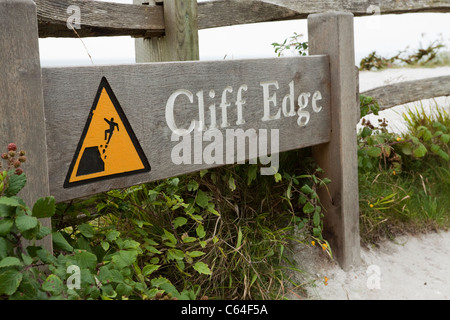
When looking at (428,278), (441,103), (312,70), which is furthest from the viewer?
(441,103)

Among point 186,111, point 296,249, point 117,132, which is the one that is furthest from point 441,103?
point 117,132

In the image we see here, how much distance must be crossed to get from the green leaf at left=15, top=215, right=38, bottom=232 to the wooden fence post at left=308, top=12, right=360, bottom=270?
179 cm

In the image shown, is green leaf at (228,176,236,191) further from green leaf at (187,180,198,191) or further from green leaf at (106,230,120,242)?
green leaf at (106,230,120,242)

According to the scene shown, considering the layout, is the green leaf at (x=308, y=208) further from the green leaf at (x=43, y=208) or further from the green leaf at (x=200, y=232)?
the green leaf at (x=43, y=208)

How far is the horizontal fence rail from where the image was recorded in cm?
284

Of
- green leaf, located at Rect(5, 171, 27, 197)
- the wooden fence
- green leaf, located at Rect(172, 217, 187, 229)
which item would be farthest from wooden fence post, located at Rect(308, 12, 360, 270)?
green leaf, located at Rect(5, 171, 27, 197)

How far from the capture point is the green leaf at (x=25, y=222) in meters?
1.53

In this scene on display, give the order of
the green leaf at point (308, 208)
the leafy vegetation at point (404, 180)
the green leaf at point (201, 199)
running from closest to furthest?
1. the green leaf at point (201, 199)
2. the green leaf at point (308, 208)
3. the leafy vegetation at point (404, 180)

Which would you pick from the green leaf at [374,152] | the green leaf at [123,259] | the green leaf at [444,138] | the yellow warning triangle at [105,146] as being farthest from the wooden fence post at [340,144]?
the green leaf at [123,259]

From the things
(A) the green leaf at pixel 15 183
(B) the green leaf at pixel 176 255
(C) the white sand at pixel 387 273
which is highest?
(A) the green leaf at pixel 15 183

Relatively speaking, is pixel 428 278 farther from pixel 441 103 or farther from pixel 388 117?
pixel 441 103

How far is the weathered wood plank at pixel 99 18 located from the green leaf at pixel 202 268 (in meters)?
1.46
